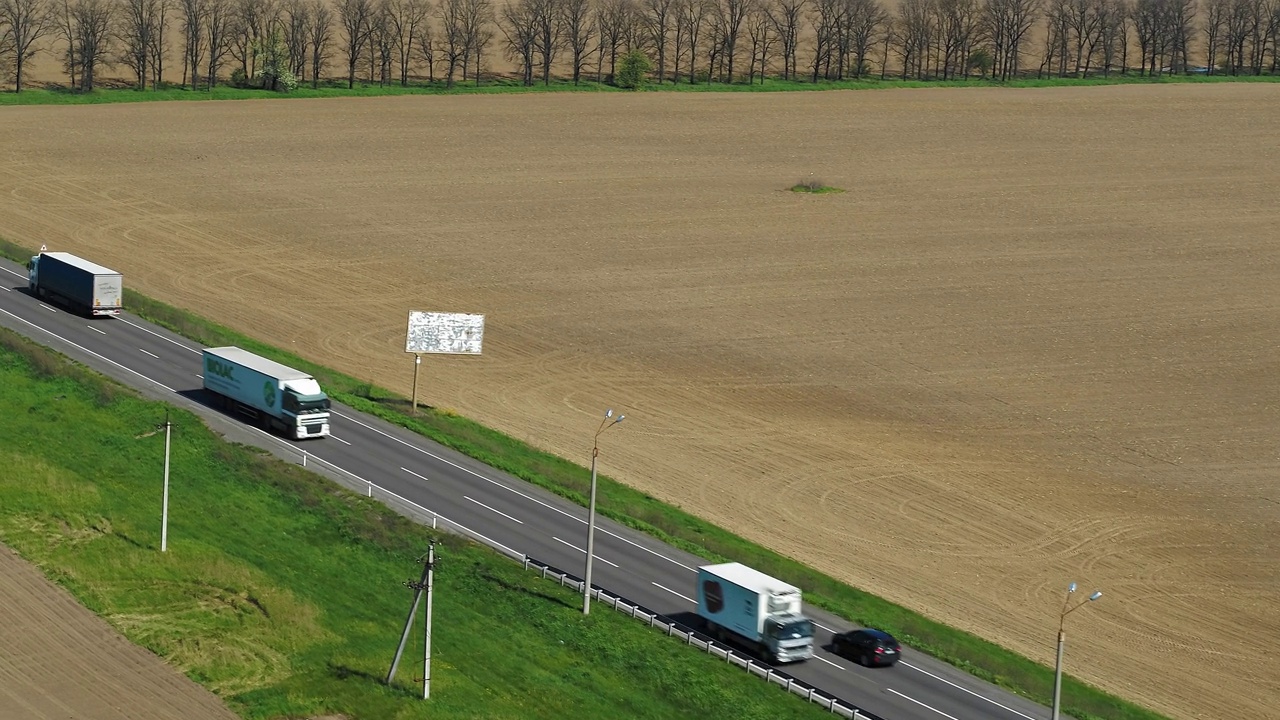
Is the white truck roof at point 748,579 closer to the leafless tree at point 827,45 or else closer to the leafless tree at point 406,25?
the leafless tree at point 406,25

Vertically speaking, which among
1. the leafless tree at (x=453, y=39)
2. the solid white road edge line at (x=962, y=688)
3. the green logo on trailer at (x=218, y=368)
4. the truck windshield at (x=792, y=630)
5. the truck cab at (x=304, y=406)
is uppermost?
the leafless tree at (x=453, y=39)

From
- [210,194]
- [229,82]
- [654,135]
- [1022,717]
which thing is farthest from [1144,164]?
[1022,717]

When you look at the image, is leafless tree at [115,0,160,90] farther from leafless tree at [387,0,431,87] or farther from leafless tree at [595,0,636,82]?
leafless tree at [595,0,636,82]

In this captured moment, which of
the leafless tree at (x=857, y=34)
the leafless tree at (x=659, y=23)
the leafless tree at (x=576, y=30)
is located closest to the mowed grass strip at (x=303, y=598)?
the leafless tree at (x=576, y=30)

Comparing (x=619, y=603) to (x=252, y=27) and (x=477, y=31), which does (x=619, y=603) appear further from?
(x=477, y=31)

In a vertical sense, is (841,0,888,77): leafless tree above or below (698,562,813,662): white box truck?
above

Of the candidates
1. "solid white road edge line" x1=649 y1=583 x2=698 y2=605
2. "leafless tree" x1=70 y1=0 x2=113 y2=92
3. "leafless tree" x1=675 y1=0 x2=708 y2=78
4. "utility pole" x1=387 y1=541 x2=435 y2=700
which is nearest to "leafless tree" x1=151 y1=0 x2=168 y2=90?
"leafless tree" x1=70 y1=0 x2=113 y2=92

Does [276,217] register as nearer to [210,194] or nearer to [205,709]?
[210,194]
